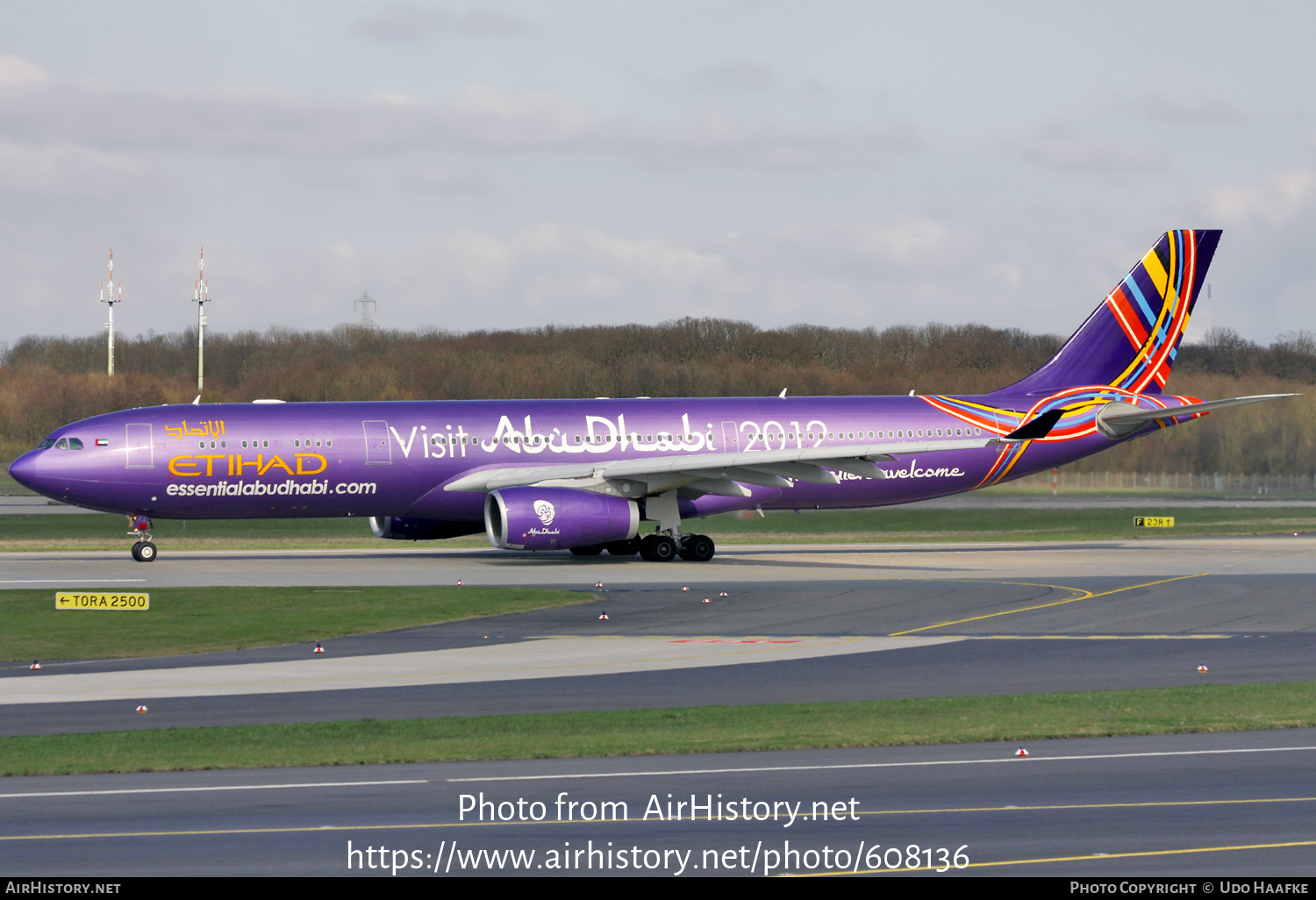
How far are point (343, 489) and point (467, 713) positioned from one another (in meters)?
22.1

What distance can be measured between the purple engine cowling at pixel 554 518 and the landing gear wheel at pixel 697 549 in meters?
2.52

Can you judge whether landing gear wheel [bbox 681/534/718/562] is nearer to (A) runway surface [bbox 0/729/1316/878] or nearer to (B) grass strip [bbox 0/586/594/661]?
(B) grass strip [bbox 0/586/594/661]

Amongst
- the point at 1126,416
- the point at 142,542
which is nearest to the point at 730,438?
the point at 1126,416

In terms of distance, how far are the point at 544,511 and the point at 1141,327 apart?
21270mm

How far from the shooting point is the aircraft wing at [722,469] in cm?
3550

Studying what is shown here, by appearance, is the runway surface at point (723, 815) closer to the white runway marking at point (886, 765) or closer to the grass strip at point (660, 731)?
the white runway marking at point (886, 765)

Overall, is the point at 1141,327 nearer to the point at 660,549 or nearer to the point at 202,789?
the point at 660,549

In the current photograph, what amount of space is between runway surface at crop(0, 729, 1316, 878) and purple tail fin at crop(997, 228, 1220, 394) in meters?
31.3

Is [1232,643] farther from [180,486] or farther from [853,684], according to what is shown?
[180,486]

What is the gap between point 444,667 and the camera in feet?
64.8

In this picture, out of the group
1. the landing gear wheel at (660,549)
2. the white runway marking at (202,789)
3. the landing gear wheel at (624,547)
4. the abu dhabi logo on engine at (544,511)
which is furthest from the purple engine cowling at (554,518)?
the white runway marking at (202,789)

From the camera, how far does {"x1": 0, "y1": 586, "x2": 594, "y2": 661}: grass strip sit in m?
21.9
